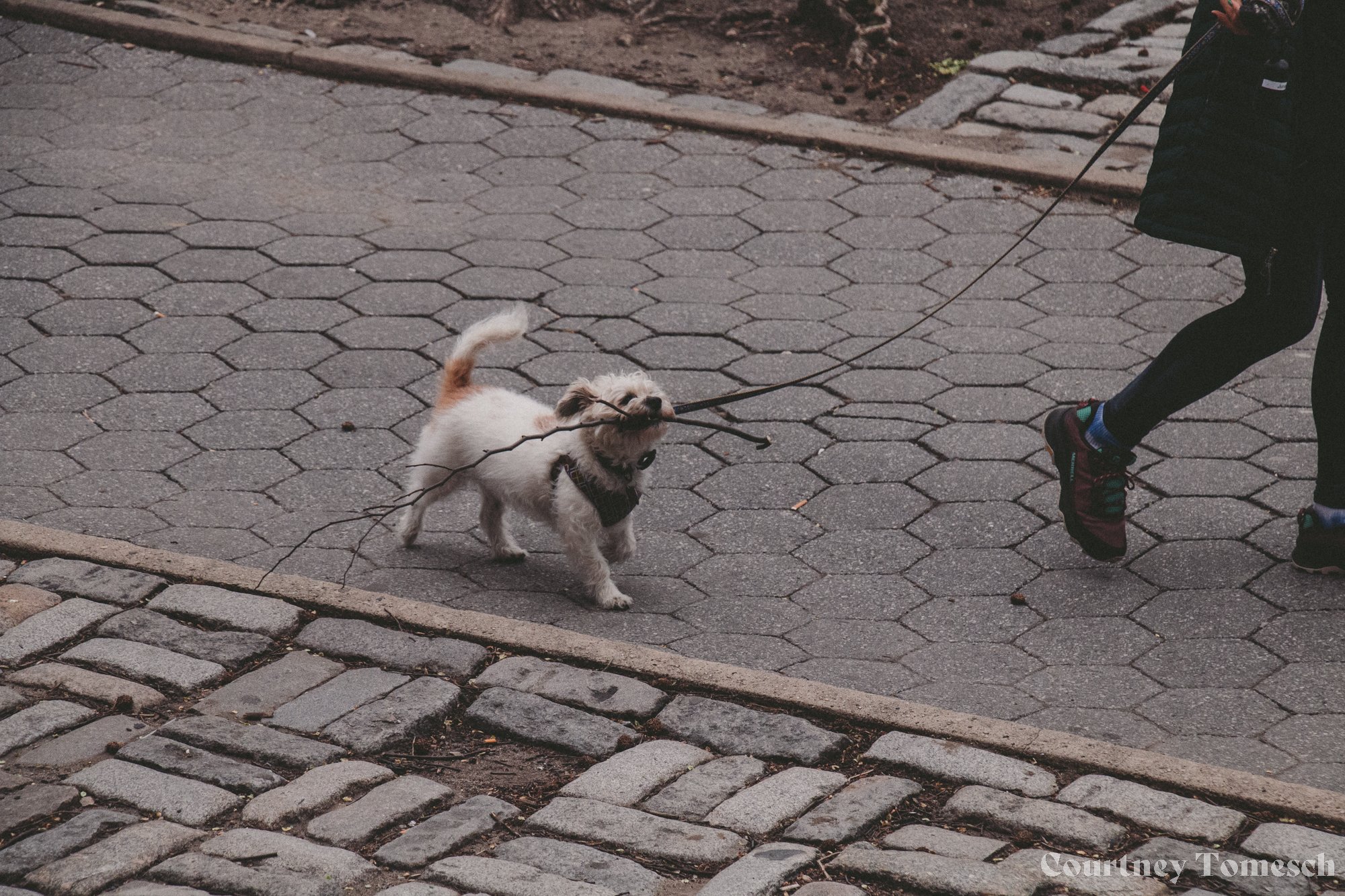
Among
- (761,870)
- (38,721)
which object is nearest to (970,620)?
(761,870)

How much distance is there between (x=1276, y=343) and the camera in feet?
14.2

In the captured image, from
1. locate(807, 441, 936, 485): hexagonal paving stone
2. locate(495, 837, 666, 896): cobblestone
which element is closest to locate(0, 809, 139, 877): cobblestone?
locate(495, 837, 666, 896): cobblestone

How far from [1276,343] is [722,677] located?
1.95 meters

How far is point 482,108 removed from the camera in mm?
8039

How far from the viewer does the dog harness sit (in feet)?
14.3

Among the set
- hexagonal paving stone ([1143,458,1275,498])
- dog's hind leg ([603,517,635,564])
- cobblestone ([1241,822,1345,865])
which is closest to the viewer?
cobblestone ([1241,822,1345,865])

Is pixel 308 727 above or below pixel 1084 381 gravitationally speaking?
below

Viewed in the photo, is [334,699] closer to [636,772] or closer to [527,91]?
[636,772]

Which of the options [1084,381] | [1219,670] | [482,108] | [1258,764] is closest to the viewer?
[1258,764]

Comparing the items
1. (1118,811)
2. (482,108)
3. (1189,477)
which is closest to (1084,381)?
(1189,477)

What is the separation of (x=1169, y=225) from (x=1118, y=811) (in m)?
1.73

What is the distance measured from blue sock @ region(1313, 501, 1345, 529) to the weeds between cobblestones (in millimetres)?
1378

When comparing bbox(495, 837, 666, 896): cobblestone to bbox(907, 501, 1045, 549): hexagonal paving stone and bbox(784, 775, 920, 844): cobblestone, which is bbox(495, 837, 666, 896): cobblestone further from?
bbox(907, 501, 1045, 549): hexagonal paving stone

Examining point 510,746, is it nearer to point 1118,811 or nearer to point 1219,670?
point 1118,811
